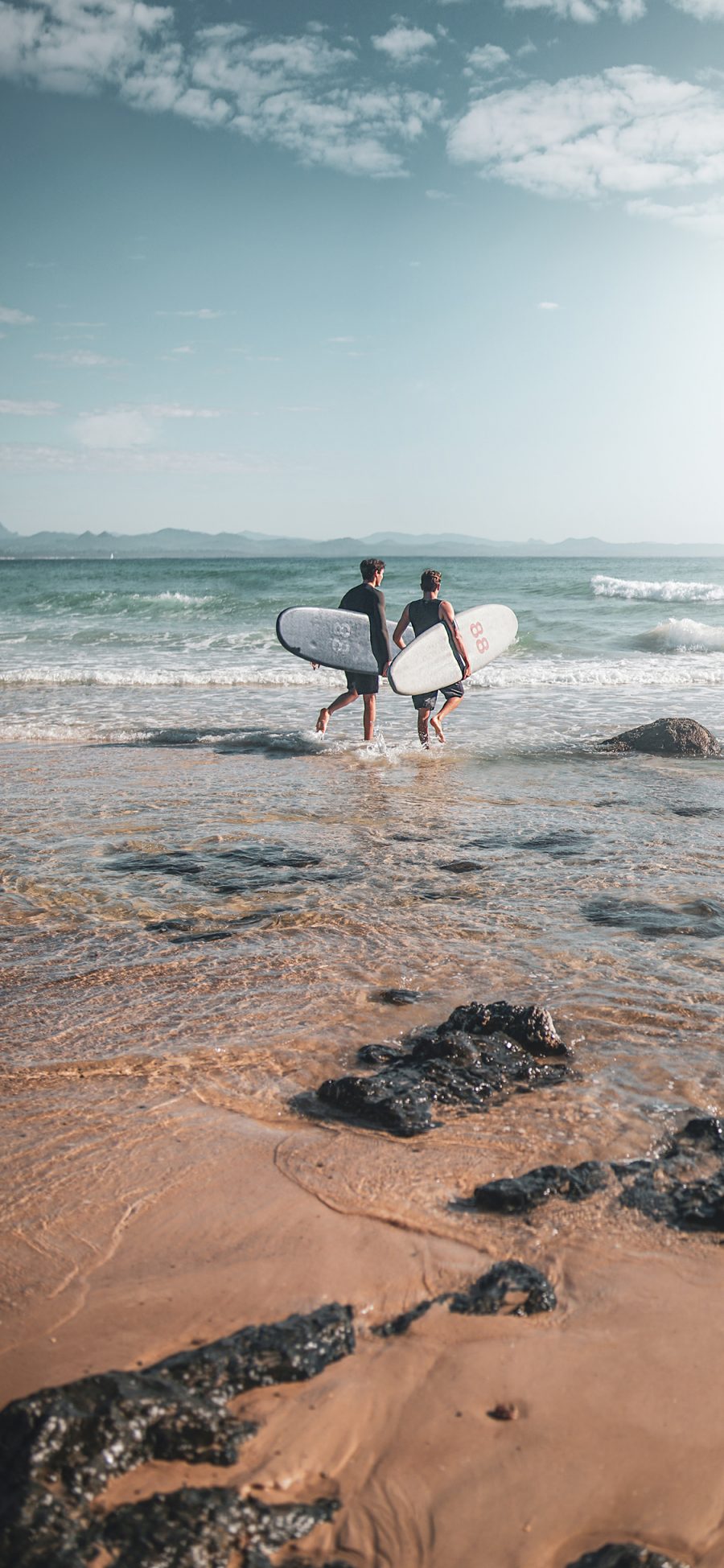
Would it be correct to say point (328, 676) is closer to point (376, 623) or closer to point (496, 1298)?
point (376, 623)

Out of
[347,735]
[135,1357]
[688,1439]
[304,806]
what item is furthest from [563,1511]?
[347,735]

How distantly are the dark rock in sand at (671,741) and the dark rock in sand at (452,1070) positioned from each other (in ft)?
20.0

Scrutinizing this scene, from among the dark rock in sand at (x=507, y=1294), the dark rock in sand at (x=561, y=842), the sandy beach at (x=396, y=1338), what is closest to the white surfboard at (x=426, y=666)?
the dark rock in sand at (x=561, y=842)

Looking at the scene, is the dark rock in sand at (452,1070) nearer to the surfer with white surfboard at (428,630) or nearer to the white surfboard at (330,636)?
the surfer with white surfboard at (428,630)

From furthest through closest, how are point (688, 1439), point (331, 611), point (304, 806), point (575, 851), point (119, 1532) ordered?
point (331, 611)
point (304, 806)
point (575, 851)
point (688, 1439)
point (119, 1532)

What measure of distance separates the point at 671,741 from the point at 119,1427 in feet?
26.8

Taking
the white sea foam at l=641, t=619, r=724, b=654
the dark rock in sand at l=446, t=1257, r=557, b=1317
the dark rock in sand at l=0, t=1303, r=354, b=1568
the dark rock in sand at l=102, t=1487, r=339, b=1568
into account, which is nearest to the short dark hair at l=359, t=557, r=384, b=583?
the dark rock in sand at l=446, t=1257, r=557, b=1317

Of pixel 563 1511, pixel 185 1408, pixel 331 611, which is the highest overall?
pixel 331 611

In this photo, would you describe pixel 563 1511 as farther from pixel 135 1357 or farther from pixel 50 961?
pixel 50 961

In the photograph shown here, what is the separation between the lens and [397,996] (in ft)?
12.2

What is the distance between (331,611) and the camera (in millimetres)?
10320

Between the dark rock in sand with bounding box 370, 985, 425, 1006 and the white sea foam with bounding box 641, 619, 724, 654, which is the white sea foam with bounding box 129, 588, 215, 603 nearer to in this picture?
the white sea foam with bounding box 641, 619, 724, 654

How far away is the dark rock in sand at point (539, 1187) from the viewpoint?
2.46 meters

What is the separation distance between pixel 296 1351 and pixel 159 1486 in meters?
0.36
